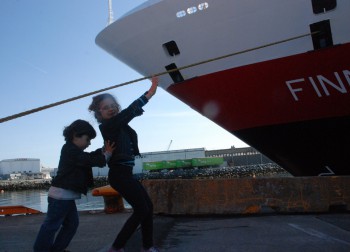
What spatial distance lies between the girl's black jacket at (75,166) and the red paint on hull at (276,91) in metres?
4.42

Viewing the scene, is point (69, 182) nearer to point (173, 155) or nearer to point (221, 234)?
point (221, 234)

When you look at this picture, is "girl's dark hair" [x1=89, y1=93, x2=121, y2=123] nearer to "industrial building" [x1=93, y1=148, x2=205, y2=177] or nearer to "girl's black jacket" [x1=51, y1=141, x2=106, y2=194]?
"girl's black jacket" [x1=51, y1=141, x2=106, y2=194]

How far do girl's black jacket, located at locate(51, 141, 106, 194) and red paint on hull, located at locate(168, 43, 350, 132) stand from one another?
4421 millimetres


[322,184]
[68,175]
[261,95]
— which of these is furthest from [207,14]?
[68,175]

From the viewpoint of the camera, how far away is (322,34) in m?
5.76

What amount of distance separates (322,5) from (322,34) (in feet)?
1.48

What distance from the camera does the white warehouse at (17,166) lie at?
128375 mm

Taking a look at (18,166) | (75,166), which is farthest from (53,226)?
(18,166)

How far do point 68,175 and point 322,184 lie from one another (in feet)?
11.9

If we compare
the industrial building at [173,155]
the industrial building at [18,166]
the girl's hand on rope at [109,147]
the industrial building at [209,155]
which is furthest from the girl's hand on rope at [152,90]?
the industrial building at [18,166]

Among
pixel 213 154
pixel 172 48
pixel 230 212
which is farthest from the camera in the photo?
pixel 213 154

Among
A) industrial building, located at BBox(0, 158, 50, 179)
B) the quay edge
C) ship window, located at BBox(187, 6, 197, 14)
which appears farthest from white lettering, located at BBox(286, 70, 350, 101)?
industrial building, located at BBox(0, 158, 50, 179)

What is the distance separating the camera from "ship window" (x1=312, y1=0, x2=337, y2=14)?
222 inches

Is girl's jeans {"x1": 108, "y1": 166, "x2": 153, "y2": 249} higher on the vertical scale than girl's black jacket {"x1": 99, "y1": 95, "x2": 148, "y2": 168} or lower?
lower
